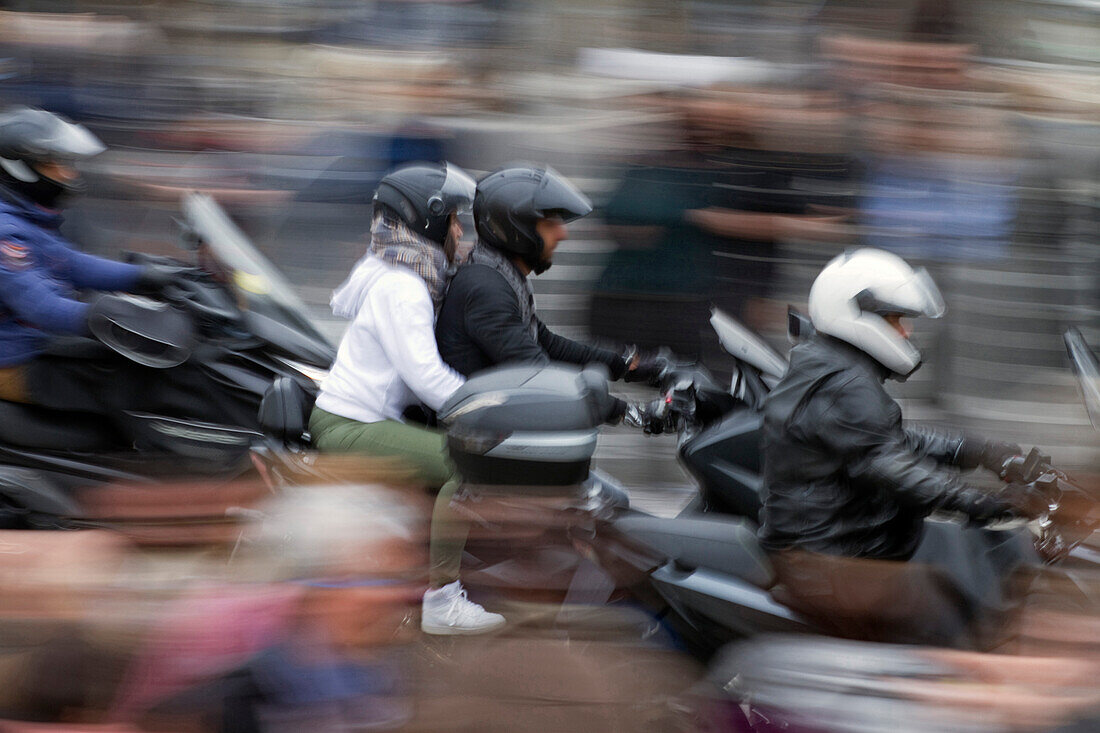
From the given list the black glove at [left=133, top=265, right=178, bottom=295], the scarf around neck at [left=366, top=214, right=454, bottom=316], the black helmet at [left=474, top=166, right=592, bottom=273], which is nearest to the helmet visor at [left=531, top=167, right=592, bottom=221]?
the black helmet at [left=474, top=166, right=592, bottom=273]

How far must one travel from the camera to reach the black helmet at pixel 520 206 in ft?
12.5

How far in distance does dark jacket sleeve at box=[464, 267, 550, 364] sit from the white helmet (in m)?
0.92

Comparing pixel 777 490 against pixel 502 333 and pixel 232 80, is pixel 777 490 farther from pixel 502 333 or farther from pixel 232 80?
pixel 232 80

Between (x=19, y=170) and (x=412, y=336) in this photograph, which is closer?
(x=412, y=336)

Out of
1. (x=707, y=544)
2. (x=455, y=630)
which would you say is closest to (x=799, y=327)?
(x=707, y=544)

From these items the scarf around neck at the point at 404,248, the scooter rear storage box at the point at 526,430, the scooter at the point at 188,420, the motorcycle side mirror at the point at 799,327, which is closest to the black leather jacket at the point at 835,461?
the scooter rear storage box at the point at 526,430

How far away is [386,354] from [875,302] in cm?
133

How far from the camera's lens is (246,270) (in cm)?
419

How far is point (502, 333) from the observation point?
381 cm

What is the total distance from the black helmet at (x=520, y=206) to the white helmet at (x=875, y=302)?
35.1 inches

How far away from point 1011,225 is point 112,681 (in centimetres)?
443

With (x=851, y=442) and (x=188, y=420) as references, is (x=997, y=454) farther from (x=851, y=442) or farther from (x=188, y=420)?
(x=188, y=420)

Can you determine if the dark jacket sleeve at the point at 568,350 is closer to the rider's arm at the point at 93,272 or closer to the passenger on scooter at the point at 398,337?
the passenger on scooter at the point at 398,337

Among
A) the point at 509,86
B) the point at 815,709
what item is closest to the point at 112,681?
the point at 815,709
